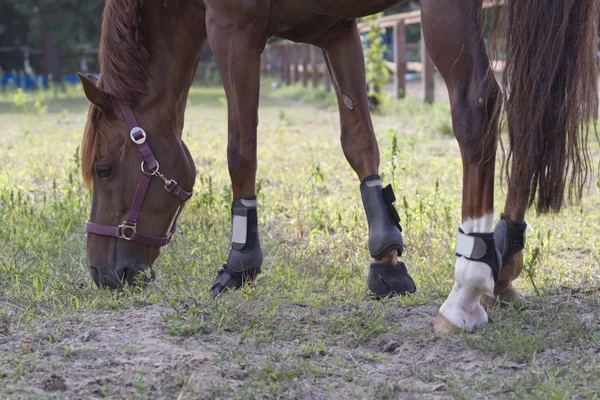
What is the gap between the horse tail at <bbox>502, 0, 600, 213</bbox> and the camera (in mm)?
2178

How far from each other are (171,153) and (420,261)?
1.25m

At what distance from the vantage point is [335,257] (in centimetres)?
357

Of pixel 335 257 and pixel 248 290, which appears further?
pixel 335 257

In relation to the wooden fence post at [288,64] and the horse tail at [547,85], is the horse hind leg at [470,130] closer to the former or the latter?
the horse tail at [547,85]

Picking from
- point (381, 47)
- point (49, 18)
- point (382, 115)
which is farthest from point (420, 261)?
point (49, 18)

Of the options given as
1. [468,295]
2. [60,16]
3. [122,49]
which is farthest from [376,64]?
[60,16]

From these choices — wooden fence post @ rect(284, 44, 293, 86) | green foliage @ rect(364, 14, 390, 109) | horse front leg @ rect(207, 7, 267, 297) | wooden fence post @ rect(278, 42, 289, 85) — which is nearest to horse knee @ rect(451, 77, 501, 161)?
horse front leg @ rect(207, 7, 267, 297)

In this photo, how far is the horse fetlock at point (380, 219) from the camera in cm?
301

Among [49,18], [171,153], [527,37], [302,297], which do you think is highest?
[49,18]

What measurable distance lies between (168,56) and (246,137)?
0.54 m

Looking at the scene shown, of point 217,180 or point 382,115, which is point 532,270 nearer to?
point 217,180

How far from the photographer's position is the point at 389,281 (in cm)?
297

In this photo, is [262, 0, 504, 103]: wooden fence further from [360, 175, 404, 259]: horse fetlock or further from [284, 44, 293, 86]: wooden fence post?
[360, 175, 404, 259]: horse fetlock

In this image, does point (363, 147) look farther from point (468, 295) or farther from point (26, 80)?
point (26, 80)
